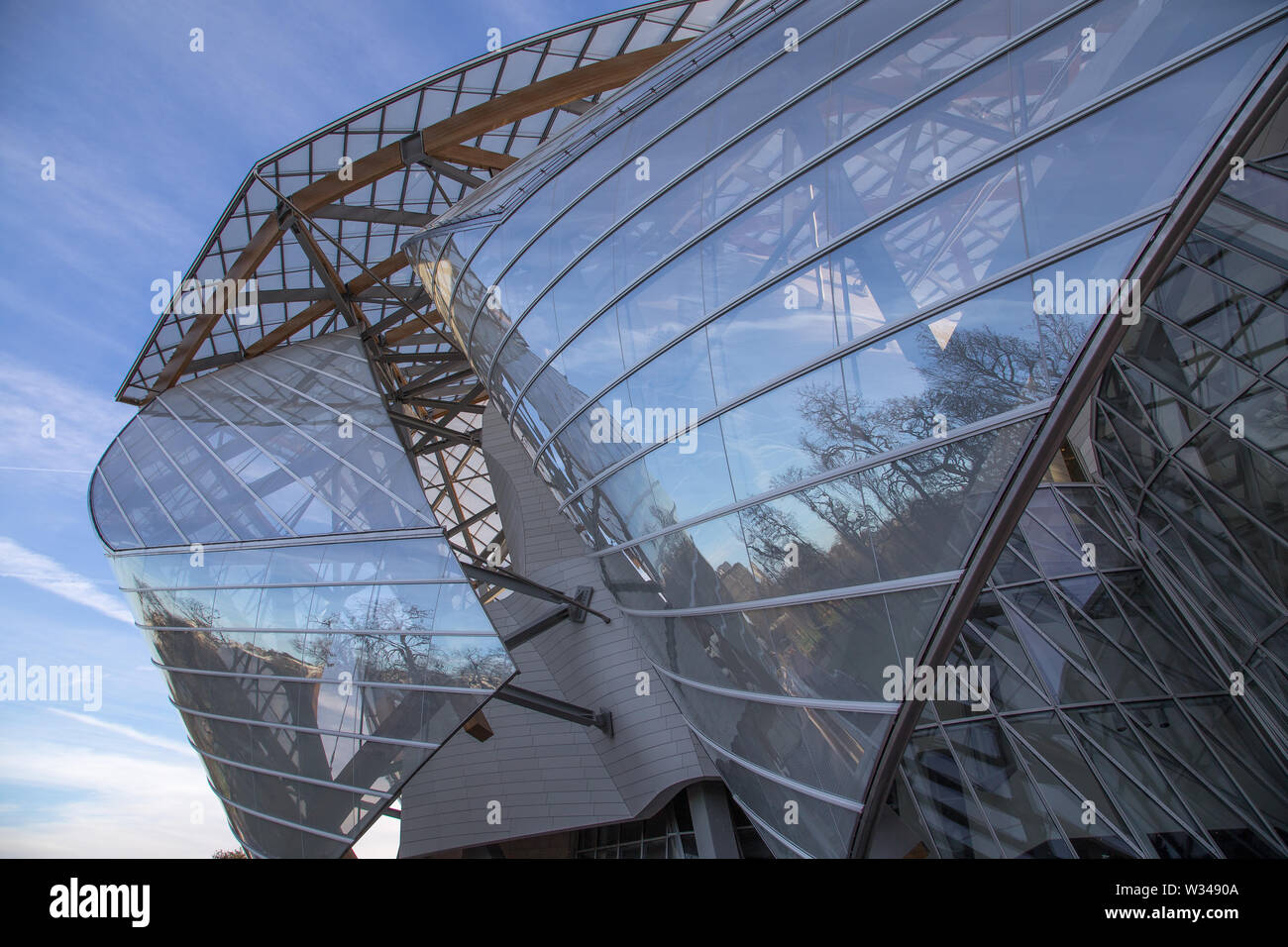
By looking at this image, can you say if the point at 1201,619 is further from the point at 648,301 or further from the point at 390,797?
the point at 390,797

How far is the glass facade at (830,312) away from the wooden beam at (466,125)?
927 cm

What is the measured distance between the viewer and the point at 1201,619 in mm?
16953

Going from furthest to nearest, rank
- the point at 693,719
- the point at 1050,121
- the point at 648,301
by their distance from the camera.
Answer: the point at 693,719 → the point at 648,301 → the point at 1050,121

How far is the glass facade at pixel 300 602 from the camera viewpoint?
46.9ft

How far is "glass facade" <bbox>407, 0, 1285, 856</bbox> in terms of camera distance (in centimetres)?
706

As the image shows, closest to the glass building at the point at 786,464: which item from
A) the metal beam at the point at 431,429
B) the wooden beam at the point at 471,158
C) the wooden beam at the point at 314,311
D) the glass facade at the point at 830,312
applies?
the glass facade at the point at 830,312

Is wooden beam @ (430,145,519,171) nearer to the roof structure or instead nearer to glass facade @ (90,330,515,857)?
the roof structure

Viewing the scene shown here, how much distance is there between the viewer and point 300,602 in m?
16.5

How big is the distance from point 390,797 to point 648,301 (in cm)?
961

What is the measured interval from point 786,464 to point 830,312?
1.91 meters

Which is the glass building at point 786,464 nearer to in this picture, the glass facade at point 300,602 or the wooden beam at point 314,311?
the glass facade at point 300,602

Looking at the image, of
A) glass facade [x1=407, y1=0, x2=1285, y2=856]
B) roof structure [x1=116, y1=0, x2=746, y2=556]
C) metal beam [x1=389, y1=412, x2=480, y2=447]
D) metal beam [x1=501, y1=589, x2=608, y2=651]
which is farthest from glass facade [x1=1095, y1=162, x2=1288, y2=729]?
metal beam [x1=389, y1=412, x2=480, y2=447]
